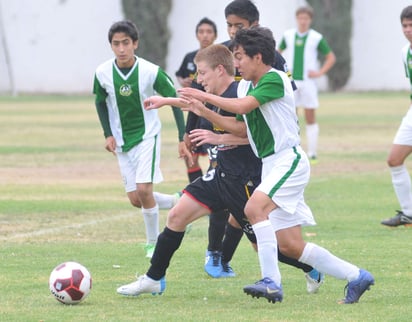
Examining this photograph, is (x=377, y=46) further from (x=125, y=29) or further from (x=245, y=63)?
(x=245, y=63)

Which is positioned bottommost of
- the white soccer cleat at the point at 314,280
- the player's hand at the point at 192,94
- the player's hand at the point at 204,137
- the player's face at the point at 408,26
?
the white soccer cleat at the point at 314,280

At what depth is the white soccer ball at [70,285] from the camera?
23.1ft

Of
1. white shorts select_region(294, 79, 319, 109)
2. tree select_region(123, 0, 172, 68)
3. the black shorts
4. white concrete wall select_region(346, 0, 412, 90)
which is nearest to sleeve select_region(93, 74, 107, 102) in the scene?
the black shorts

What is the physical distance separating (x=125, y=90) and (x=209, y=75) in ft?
7.26

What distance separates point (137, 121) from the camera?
32.3 ft

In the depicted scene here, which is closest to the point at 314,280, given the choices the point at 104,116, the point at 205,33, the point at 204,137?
the point at 204,137

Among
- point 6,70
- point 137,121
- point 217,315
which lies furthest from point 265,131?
point 6,70

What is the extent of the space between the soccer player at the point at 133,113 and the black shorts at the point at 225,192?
7.36 feet

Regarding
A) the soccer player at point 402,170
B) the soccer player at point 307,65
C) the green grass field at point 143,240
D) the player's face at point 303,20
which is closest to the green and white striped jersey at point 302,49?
the soccer player at point 307,65

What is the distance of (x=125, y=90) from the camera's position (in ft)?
32.0

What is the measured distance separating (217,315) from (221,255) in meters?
1.77

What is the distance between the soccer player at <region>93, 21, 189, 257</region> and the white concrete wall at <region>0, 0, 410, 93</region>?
29.9 metres

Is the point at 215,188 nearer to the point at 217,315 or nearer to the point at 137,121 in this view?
the point at 217,315

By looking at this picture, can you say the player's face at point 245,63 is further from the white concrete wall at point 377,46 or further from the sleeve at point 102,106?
the white concrete wall at point 377,46
